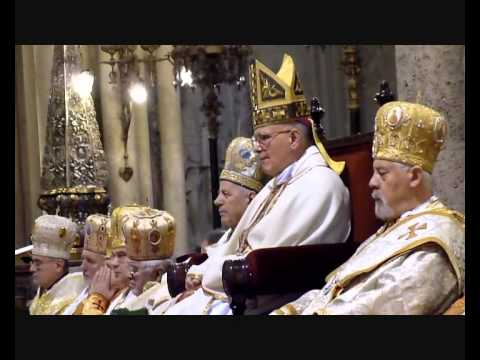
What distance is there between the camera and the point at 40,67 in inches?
416

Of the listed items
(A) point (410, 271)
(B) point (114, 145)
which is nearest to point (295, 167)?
(A) point (410, 271)

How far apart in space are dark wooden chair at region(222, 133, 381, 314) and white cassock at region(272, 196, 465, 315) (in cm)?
46

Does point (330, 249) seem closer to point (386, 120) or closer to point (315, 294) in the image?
point (315, 294)

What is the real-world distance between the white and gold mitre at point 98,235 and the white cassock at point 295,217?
70.1 inches

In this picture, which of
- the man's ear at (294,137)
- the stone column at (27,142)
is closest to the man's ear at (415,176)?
the man's ear at (294,137)

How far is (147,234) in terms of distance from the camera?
23.2ft

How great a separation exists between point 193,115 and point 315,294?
690 cm

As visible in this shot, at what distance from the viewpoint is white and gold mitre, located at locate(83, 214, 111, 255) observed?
784 centimetres

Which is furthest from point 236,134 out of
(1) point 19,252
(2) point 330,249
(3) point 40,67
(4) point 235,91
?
(2) point 330,249

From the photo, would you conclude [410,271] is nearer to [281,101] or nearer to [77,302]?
[281,101]

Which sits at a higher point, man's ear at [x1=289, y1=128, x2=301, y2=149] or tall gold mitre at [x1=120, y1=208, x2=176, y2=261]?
man's ear at [x1=289, y1=128, x2=301, y2=149]

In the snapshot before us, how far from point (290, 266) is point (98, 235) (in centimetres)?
264

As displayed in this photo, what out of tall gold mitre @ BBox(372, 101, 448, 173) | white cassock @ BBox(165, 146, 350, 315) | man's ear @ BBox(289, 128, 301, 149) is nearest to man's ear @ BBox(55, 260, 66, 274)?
white cassock @ BBox(165, 146, 350, 315)

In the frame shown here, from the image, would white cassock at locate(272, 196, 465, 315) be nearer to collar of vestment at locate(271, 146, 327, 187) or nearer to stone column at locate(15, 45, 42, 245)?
collar of vestment at locate(271, 146, 327, 187)
